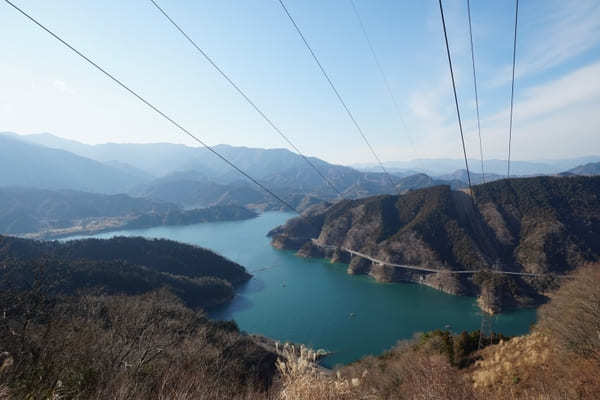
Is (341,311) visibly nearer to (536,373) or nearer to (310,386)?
(536,373)

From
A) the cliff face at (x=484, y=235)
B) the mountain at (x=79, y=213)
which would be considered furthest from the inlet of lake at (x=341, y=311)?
the mountain at (x=79, y=213)

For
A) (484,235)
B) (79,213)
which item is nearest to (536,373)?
(484,235)

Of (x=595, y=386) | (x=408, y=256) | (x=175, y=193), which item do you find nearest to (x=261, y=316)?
(x=408, y=256)

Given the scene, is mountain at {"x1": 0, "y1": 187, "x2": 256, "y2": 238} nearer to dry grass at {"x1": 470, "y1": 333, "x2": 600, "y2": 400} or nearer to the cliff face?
the cliff face

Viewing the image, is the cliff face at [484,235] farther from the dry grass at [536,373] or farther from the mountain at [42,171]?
the mountain at [42,171]

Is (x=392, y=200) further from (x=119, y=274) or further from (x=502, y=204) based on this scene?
(x=119, y=274)
